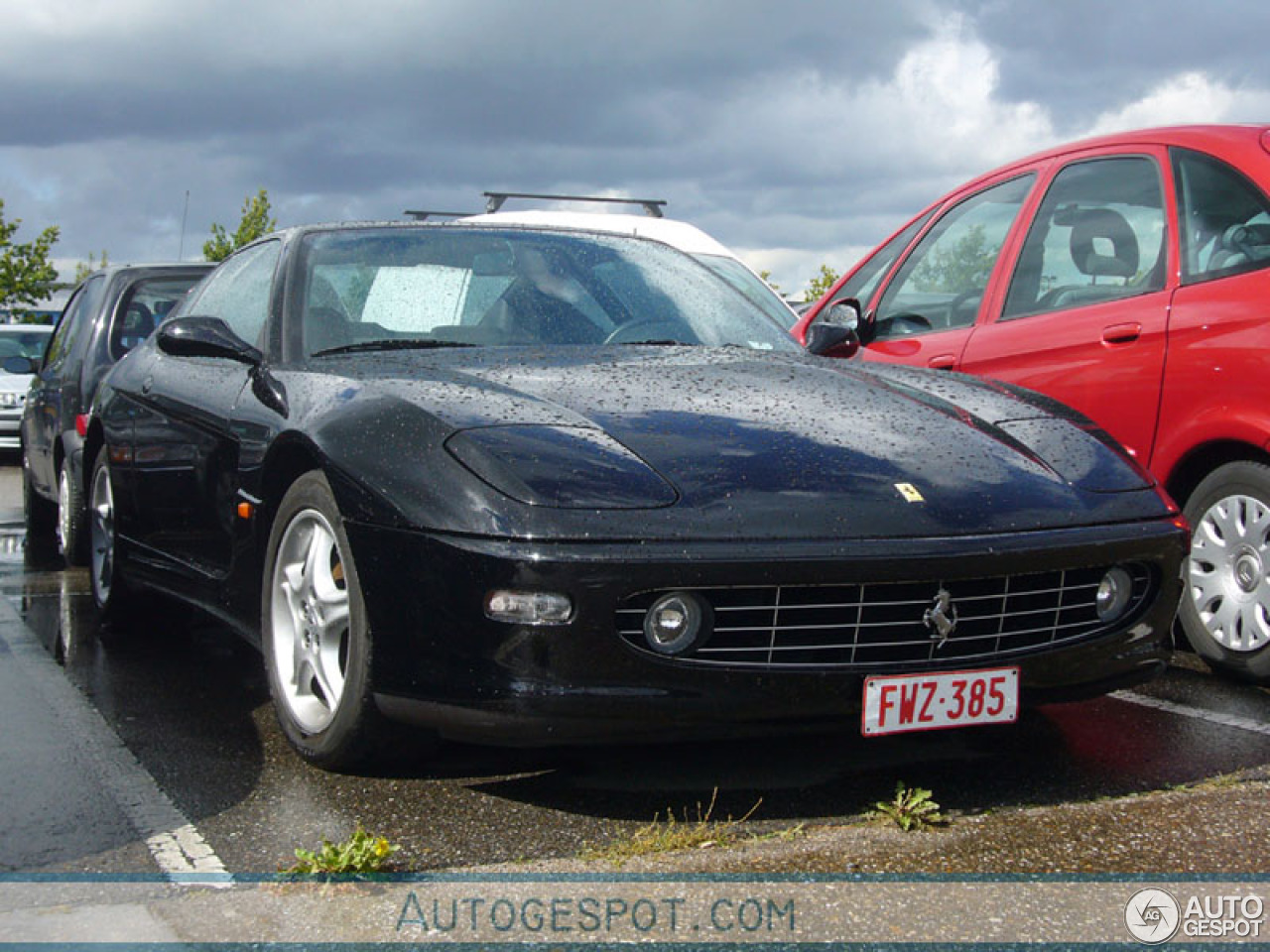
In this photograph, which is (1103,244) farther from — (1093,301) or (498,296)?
(498,296)

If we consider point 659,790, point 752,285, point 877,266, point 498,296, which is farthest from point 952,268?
point 752,285

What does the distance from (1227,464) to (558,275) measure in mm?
2177

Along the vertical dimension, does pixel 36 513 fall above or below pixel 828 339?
below

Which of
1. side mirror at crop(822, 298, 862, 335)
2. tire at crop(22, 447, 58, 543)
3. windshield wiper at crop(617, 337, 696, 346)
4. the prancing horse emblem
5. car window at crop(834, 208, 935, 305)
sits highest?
car window at crop(834, 208, 935, 305)

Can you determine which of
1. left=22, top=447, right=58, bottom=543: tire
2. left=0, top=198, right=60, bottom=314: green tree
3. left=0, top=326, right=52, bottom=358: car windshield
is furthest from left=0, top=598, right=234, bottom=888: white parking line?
left=0, top=198, right=60, bottom=314: green tree

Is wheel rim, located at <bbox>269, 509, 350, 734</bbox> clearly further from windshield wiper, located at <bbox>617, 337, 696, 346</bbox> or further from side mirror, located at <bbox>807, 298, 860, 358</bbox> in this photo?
side mirror, located at <bbox>807, 298, 860, 358</bbox>

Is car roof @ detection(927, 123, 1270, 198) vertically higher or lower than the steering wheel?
higher

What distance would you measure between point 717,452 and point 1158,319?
7.05ft

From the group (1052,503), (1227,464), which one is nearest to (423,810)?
(1052,503)

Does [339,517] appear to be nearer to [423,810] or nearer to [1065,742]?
[423,810]

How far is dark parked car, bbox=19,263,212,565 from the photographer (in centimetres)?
808

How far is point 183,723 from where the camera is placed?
4.47 meters

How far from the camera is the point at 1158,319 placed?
504 cm

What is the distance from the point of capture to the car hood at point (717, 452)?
334 cm
